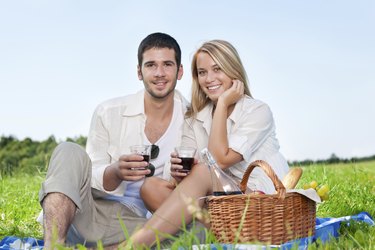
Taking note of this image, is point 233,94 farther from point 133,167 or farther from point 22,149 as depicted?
point 22,149

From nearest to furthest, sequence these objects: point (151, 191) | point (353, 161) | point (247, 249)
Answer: point (247, 249) → point (151, 191) → point (353, 161)

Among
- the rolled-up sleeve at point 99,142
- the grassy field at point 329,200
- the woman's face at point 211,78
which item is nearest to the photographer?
the woman's face at point 211,78

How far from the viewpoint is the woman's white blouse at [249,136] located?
4719mm

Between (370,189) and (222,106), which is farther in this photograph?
(370,189)

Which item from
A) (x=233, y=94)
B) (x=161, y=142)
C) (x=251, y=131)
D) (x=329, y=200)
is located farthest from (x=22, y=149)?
(x=251, y=131)

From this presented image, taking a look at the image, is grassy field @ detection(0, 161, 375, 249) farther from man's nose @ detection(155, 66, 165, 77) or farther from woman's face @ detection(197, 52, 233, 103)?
man's nose @ detection(155, 66, 165, 77)

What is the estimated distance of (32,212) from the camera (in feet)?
22.9

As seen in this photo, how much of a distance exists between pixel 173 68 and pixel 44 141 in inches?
642

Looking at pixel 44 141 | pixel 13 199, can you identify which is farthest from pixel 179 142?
pixel 44 141

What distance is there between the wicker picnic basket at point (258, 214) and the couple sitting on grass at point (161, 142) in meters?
0.26

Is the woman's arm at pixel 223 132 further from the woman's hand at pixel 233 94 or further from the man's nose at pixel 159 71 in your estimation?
the man's nose at pixel 159 71

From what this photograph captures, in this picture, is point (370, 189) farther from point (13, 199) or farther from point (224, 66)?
point (13, 199)

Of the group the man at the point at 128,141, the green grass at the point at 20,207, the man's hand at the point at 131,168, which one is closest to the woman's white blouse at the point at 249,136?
the man at the point at 128,141

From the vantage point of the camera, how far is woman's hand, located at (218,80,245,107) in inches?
189
